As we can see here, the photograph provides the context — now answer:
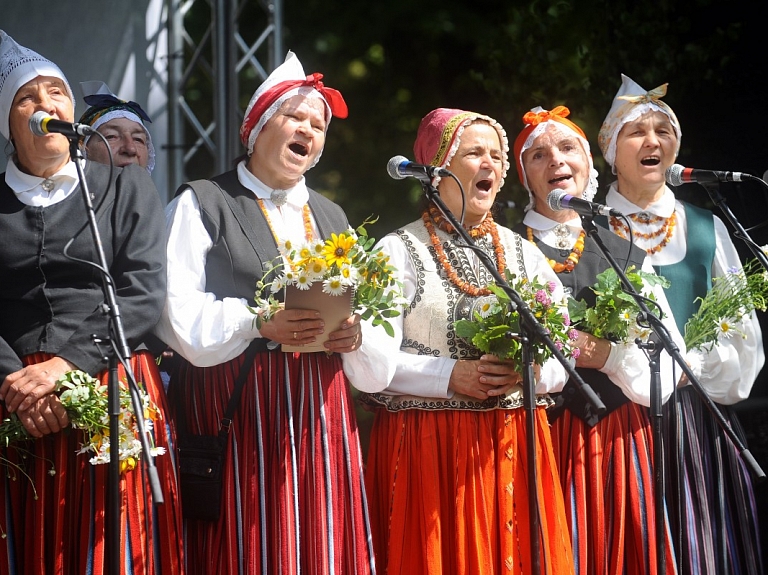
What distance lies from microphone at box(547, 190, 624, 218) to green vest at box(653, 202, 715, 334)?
3.27 feet

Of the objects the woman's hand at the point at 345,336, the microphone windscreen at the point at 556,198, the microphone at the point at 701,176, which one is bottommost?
the woman's hand at the point at 345,336

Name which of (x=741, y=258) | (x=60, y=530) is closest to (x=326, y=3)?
(x=741, y=258)

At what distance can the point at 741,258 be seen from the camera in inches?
226

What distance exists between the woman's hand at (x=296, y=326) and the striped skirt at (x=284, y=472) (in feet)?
0.70

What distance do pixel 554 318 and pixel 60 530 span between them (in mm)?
1899

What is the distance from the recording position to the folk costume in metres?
4.22

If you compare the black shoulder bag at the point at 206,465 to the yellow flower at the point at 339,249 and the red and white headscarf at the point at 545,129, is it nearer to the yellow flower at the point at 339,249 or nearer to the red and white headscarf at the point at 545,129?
the yellow flower at the point at 339,249

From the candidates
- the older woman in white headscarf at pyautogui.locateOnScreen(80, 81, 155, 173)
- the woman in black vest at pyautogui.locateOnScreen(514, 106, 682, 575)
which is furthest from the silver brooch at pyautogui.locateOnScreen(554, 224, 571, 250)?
the older woman in white headscarf at pyautogui.locateOnScreen(80, 81, 155, 173)

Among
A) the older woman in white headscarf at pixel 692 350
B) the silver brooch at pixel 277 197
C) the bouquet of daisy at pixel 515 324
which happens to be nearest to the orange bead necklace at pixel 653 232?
the older woman in white headscarf at pixel 692 350

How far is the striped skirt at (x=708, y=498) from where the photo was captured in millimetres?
4781

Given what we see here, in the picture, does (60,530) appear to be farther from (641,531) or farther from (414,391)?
(641,531)

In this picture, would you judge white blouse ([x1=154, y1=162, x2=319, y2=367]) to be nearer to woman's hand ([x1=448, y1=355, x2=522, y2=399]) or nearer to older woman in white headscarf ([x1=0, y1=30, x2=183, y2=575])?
older woman in white headscarf ([x1=0, y1=30, x2=183, y2=575])

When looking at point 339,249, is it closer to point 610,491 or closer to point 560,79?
point 610,491

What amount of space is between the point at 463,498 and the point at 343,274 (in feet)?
3.44
